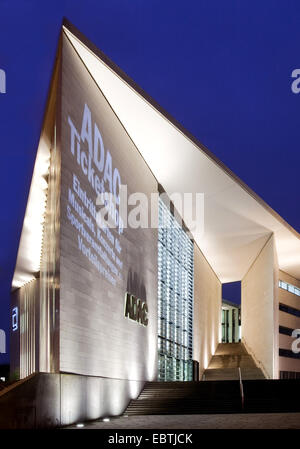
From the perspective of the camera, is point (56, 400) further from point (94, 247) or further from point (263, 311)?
point (263, 311)

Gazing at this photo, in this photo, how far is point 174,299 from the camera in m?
21.2

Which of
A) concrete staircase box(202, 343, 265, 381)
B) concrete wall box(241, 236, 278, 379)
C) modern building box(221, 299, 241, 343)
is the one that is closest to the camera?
concrete wall box(241, 236, 278, 379)

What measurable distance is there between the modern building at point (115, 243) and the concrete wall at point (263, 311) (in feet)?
0.53

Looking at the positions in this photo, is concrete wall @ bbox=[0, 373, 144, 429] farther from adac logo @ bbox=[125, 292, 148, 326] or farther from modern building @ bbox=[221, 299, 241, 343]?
modern building @ bbox=[221, 299, 241, 343]

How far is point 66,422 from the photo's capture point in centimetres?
970

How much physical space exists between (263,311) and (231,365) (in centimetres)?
545

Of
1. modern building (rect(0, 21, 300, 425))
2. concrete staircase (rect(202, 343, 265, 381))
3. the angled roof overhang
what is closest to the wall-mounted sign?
modern building (rect(0, 21, 300, 425))

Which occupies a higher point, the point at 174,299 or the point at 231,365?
the point at 174,299

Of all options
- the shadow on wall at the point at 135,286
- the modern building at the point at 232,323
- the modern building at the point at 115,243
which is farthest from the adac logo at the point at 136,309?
the modern building at the point at 232,323

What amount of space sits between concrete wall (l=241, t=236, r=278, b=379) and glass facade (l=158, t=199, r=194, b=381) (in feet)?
12.7

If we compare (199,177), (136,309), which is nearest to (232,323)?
(199,177)

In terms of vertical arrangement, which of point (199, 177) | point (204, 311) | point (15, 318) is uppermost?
point (199, 177)

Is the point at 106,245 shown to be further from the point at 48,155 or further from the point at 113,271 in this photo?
the point at 48,155

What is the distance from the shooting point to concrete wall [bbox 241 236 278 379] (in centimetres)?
2523
